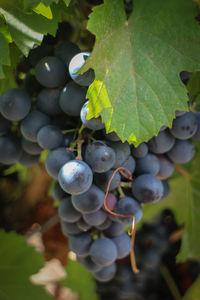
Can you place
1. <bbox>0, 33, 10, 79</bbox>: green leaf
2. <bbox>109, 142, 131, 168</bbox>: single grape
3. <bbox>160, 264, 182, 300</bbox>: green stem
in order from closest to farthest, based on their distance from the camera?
1. <bbox>0, 33, 10, 79</bbox>: green leaf
2. <bbox>109, 142, 131, 168</bbox>: single grape
3. <bbox>160, 264, 182, 300</bbox>: green stem

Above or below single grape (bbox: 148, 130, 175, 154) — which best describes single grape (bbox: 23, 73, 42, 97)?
above

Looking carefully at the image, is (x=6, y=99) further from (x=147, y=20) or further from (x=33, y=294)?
(x=33, y=294)

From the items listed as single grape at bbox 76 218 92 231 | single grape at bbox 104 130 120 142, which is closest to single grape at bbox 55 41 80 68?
single grape at bbox 104 130 120 142

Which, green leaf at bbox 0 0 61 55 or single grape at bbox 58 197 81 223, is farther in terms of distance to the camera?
single grape at bbox 58 197 81 223

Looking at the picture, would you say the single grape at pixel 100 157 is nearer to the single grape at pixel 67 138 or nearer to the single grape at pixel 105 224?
the single grape at pixel 67 138

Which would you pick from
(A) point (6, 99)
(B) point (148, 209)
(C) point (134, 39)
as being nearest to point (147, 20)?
(C) point (134, 39)

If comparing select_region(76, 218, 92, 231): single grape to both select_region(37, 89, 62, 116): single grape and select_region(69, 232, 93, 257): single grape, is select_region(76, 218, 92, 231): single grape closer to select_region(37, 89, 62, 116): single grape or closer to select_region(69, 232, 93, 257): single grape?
select_region(69, 232, 93, 257): single grape
